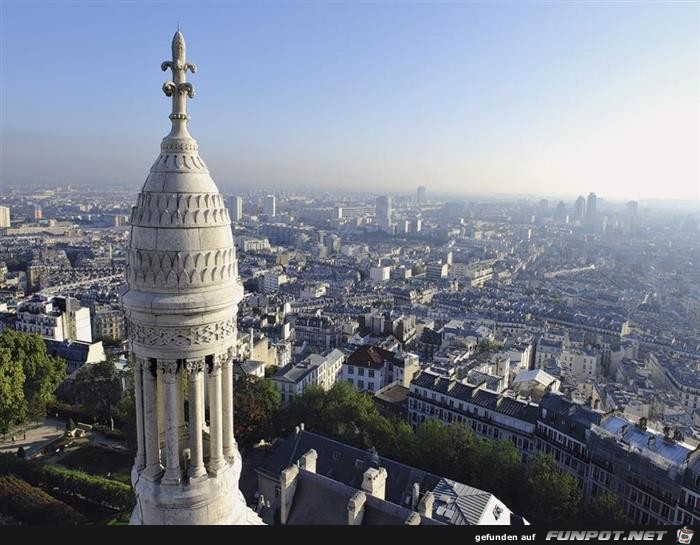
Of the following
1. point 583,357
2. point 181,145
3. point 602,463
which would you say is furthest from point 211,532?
point 583,357

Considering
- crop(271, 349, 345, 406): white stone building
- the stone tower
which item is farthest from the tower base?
crop(271, 349, 345, 406): white stone building

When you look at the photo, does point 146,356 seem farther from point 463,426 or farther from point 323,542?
point 463,426

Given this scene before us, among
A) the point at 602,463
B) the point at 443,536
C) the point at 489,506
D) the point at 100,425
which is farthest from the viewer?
the point at 100,425

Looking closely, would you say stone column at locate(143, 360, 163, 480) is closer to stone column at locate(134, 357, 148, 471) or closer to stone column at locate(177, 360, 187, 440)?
stone column at locate(134, 357, 148, 471)

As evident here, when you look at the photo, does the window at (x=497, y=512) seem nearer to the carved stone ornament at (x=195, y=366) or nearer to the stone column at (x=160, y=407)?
the stone column at (x=160, y=407)

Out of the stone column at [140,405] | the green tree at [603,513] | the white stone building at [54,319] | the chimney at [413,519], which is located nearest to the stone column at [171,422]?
the stone column at [140,405]

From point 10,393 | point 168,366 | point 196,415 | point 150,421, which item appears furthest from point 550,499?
point 10,393
